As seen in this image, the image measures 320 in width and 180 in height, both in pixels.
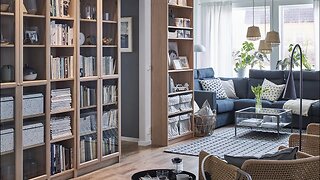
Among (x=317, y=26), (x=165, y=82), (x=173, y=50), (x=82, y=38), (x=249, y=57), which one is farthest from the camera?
(x=249, y=57)

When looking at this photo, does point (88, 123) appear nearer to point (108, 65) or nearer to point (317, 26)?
point (108, 65)

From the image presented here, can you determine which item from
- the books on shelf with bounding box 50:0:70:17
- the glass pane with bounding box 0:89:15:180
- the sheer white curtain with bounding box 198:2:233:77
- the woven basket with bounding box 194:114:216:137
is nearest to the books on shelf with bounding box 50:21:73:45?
the books on shelf with bounding box 50:0:70:17

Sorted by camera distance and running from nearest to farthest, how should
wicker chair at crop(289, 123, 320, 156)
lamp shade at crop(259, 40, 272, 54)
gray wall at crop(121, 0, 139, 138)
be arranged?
wicker chair at crop(289, 123, 320, 156)
gray wall at crop(121, 0, 139, 138)
lamp shade at crop(259, 40, 272, 54)

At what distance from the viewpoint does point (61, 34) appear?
5.14m

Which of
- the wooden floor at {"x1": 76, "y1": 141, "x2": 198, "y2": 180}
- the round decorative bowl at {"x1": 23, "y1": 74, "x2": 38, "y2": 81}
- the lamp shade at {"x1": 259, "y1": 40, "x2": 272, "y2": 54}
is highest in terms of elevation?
the lamp shade at {"x1": 259, "y1": 40, "x2": 272, "y2": 54}

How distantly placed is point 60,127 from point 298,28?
634cm

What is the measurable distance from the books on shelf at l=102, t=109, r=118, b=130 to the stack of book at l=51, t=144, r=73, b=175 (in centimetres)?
65

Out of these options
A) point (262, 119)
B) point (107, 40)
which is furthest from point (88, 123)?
point (262, 119)

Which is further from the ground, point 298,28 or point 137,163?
point 298,28

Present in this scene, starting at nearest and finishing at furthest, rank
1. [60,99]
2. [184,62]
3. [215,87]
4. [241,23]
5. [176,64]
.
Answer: [60,99] → [176,64] → [184,62] → [215,87] → [241,23]

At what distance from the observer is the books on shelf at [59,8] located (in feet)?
16.5

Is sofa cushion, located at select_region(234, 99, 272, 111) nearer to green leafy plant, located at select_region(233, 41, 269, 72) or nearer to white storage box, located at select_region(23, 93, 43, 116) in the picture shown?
green leafy plant, located at select_region(233, 41, 269, 72)

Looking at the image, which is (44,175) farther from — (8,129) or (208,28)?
(208,28)

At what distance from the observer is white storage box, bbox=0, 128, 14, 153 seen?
14.7ft
